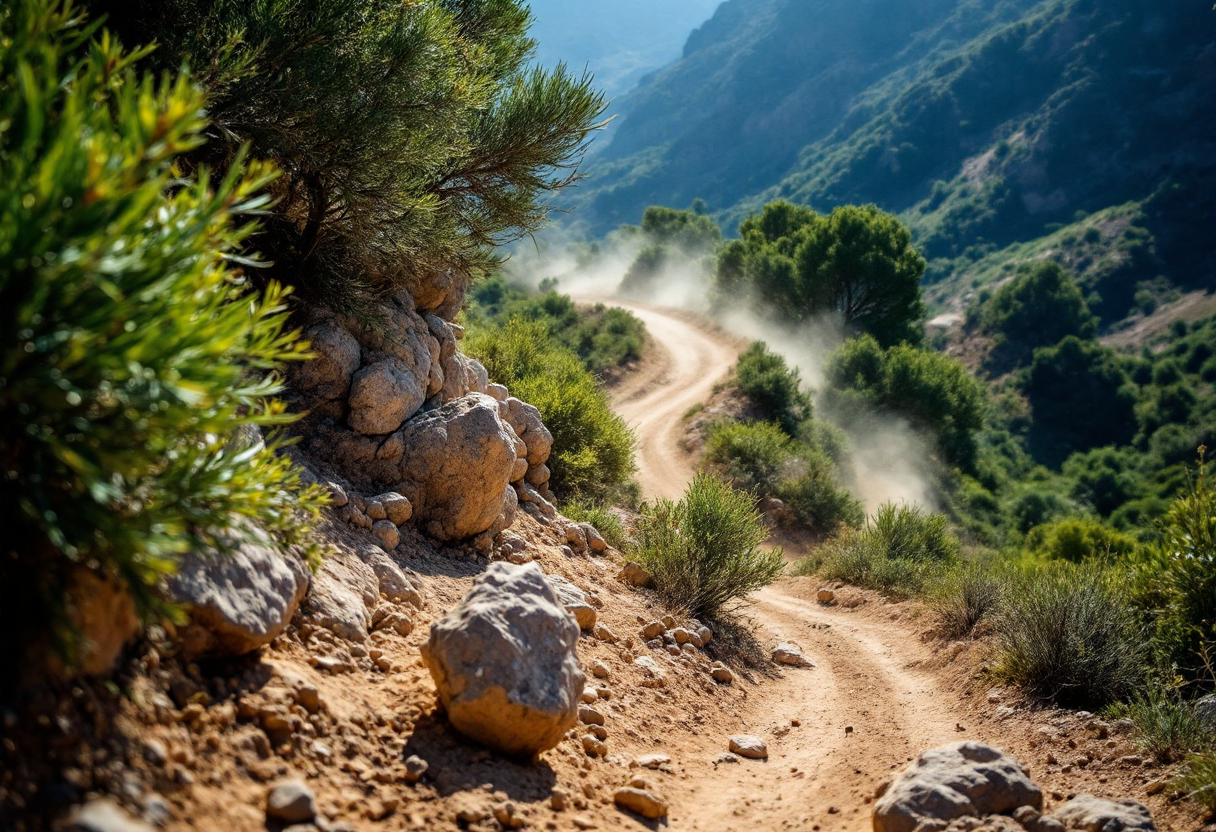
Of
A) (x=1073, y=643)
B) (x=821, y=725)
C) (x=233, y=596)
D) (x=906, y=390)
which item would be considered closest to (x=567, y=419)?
(x=821, y=725)

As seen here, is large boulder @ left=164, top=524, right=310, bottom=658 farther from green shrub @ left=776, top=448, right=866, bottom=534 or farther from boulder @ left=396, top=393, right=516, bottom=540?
green shrub @ left=776, top=448, right=866, bottom=534

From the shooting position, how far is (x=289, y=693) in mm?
3377

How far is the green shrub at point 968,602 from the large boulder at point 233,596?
6.63 meters

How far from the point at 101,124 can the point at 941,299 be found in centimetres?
7088

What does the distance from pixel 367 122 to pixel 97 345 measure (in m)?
4.04

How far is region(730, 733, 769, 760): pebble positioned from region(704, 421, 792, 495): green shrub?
38.6ft

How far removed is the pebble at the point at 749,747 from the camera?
551 cm

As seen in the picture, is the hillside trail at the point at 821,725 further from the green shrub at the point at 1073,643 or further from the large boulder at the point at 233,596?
the large boulder at the point at 233,596

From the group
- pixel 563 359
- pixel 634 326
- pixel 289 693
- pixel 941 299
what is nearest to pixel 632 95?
pixel 941 299

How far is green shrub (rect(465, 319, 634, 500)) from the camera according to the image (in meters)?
10.3

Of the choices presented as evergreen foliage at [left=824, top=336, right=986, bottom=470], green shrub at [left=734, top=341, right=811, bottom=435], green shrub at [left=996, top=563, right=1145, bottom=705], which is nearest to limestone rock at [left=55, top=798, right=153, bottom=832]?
green shrub at [left=996, top=563, right=1145, bottom=705]

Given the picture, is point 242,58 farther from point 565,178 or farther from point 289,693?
point 565,178

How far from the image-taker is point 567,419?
1071 cm

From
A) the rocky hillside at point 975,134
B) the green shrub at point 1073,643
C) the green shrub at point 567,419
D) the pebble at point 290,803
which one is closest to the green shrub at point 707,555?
the green shrub at point 567,419
